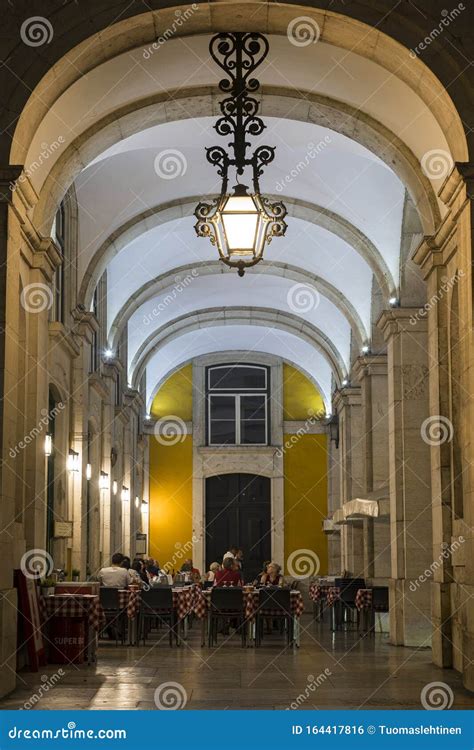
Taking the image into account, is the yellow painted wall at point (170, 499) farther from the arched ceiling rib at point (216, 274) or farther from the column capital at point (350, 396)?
the arched ceiling rib at point (216, 274)

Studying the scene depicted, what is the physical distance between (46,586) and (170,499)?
2012 cm

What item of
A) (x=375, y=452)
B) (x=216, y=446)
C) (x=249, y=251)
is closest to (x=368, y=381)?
(x=375, y=452)

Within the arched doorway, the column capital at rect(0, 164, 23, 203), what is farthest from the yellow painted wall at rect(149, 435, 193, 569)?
the column capital at rect(0, 164, 23, 203)

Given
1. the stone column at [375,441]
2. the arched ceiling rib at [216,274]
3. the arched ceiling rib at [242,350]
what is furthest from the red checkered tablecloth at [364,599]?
the arched ceiling rib at [242,350]

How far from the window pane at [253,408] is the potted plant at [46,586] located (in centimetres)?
2071

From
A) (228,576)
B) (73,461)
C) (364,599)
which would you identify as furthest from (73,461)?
(364,599)

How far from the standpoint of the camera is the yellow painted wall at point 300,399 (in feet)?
107

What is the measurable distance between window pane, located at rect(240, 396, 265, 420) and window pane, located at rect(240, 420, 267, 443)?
189 mm

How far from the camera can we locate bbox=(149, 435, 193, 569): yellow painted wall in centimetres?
3152

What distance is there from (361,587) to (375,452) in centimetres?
237

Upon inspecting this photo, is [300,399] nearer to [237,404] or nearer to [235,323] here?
[237,404]

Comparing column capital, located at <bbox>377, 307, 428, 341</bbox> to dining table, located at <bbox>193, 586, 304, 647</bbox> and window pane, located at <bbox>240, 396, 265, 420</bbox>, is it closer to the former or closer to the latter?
dining table, located at <bbox>193, 586, 304, 647</bbox>

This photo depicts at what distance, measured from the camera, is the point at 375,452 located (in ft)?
63.9

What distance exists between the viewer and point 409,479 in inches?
588
